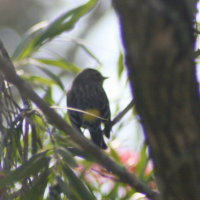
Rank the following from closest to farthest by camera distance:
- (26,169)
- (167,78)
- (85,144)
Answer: (167,78), (85,144), (26,169)

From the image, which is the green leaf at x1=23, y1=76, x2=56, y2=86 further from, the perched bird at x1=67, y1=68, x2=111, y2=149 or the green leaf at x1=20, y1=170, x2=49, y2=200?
the green leaf at x1=20, y1=170, x2=49, y2=200

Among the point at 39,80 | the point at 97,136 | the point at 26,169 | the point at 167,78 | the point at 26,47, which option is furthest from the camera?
the point at 97,136

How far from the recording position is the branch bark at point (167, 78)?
1626 mm

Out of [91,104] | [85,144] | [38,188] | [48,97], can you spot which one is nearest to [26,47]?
[48,97]

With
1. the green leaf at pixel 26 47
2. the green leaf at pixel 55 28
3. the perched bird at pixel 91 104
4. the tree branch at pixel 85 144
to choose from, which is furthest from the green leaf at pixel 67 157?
the perched bird at pixel 91 104

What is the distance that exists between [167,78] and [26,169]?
1.28 metres

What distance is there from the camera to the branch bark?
64.0 inches

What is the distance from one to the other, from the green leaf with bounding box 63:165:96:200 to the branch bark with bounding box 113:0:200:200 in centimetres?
126

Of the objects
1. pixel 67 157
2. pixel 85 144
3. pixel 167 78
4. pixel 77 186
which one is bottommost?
pixel 77 186

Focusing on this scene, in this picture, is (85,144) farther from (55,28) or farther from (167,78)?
(55,28)

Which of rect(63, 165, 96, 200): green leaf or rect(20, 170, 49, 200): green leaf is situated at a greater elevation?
rect(20, 170, 49, 200): green leaf

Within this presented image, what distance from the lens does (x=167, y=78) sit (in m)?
1.65

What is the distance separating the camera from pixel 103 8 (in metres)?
11.1

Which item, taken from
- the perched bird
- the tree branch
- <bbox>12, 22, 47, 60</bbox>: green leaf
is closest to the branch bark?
the tree branch
